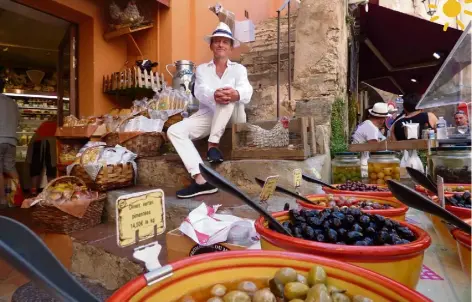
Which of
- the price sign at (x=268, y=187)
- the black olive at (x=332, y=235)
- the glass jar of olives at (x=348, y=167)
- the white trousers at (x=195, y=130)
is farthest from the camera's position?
the white trousers at (x=195, y=130)

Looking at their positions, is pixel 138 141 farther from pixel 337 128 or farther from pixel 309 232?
pixel 309 232

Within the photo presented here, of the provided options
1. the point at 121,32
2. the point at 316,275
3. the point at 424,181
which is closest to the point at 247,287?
the point at 316,275

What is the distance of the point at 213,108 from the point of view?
3178 millimetres

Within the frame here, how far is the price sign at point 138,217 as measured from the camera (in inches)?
32.0

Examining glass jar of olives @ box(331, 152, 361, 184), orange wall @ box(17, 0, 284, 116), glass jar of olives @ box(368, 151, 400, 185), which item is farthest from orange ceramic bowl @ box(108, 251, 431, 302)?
orange wall @ box(17, 0, 284, 116)

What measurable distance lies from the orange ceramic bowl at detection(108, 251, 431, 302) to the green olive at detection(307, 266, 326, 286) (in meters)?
0.02

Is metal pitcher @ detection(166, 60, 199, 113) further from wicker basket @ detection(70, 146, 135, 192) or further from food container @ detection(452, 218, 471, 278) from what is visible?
food container @ detection(452, 218, 471, 278)

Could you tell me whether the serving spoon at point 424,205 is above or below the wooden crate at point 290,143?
below

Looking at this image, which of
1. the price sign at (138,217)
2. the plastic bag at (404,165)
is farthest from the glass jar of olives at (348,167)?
the price sign at (138,217)

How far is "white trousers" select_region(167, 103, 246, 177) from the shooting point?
300 cm

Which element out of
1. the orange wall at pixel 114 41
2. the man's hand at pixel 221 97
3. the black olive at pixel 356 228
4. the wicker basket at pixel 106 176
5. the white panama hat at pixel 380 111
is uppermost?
the orange wall at pixel 114 41

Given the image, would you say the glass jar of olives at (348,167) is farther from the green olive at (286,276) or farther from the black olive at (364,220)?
the green olive at (286,276)

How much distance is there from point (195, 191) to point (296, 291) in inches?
90.8

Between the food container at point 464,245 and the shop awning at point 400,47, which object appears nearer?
the food container at point 464,245
